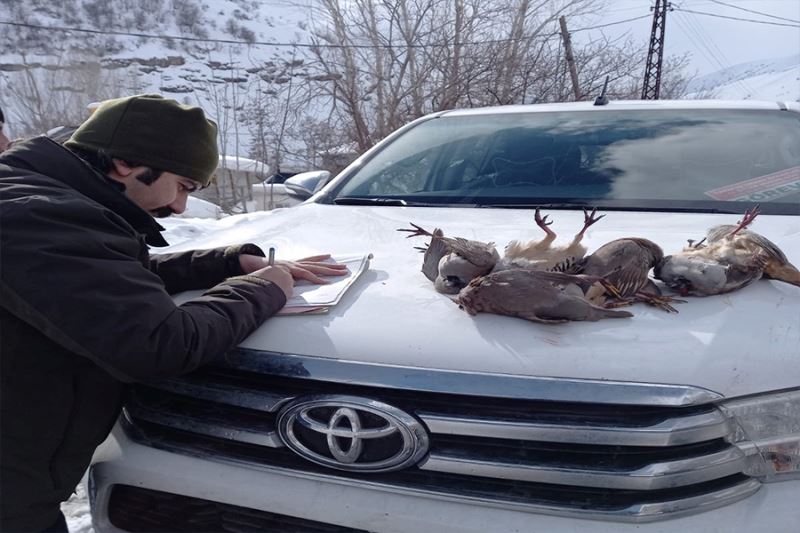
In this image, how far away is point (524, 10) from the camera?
15477 mm

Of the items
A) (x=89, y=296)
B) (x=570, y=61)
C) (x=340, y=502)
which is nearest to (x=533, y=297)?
(x=340, y=502)

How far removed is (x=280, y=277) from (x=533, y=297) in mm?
715

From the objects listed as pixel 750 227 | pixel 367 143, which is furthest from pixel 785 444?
pixel 367 143

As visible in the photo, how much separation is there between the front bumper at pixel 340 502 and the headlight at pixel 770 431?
43 millimetres

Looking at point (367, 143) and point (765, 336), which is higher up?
point (765, 336)

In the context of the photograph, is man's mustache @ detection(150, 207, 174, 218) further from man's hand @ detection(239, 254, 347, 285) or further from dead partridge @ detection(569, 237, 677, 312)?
dead partridge @ detection(569, 237, 677, 312)

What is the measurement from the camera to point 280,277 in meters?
1.80

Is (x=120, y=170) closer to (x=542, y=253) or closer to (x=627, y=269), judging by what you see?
(x=542, y=253)

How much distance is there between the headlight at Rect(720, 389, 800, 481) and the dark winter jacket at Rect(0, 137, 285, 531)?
3.75 feet

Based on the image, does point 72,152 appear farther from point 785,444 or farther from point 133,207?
point 785,444

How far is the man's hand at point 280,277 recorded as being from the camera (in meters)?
1.78

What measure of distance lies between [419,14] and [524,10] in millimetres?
2983

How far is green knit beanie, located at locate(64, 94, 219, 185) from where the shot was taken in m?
1.66

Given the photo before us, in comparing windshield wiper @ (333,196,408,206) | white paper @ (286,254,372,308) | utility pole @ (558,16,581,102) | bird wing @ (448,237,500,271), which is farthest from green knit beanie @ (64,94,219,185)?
utility pole @ (558,16,581,102)
